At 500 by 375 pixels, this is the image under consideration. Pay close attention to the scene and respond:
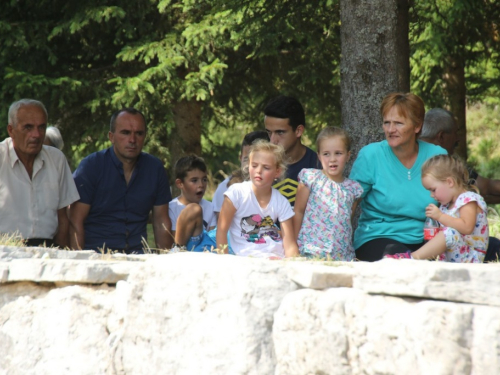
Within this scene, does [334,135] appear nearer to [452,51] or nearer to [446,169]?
[446,169]

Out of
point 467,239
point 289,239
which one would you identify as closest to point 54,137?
point 289,239

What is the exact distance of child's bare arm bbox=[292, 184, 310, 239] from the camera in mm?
4672

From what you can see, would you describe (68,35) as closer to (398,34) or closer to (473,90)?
(398,34)

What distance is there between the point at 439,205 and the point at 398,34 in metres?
1.71

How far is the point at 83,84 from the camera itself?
8.42 metres

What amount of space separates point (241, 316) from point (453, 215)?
173cm

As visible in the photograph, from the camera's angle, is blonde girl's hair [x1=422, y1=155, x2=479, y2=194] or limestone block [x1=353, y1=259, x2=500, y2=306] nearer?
limestone block [x1=353, y1=259, x2=500, y2=306]

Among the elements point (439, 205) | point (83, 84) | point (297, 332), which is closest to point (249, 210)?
point (439, 205)

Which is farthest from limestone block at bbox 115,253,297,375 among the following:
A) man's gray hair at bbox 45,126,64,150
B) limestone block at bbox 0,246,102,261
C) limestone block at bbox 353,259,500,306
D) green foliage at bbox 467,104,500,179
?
green foliage at bbox 467,104,500,179

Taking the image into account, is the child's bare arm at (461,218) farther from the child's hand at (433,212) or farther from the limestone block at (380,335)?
the limestone block at (380,335)

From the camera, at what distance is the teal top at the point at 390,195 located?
4625mm

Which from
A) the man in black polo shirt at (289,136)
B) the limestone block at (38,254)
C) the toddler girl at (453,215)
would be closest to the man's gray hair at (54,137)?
the man in black polo shirt at (289,136)

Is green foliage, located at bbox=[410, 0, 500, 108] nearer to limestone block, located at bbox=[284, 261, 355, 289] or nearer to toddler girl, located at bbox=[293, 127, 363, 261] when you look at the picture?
toddler girl, located at bbox=[293, 127, 363, 261]

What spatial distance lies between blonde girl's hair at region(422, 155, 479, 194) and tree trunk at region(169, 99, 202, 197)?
17.2ft
